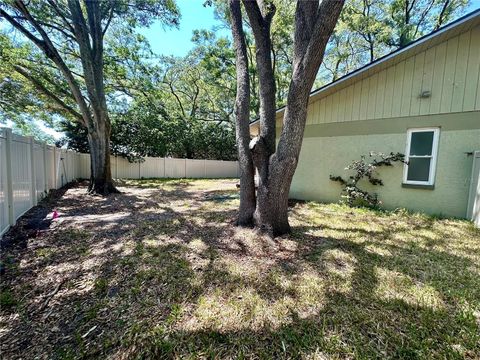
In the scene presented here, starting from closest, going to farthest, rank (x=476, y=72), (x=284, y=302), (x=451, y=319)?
(x=451, y=319)
(x=284, y=302)
(x=476, y=72)

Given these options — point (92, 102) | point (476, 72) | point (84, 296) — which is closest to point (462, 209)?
point (476, 72)

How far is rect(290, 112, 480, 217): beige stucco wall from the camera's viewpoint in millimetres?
5258

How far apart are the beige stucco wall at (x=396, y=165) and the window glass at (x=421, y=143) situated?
22 cm

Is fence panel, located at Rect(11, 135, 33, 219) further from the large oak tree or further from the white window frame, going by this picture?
the white window frame

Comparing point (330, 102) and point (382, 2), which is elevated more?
point (382, 2)

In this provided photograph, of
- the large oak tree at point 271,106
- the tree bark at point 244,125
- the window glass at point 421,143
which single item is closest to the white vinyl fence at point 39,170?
the tree bark at point 244,125

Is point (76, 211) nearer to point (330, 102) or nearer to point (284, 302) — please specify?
point (284, 302)

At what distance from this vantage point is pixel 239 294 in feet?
7.66

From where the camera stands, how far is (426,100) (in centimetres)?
562

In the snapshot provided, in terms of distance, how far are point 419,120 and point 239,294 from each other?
636cm

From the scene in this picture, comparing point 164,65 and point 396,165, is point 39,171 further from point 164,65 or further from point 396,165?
point 164,65

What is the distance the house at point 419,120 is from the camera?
515 centimetres

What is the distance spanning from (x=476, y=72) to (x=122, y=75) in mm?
13762

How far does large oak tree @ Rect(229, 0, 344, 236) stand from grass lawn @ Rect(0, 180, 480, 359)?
0.56 metres
